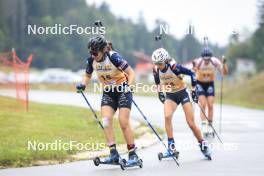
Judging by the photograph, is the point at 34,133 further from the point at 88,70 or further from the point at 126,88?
the point at 126,88

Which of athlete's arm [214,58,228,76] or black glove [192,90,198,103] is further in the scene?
athlete's arm [214,58,228,76]

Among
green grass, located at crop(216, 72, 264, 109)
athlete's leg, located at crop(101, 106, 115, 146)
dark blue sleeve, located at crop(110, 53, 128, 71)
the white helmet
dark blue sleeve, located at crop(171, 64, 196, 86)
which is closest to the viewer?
dark blue sleeve, located at crop(110, 53, 128, 71)

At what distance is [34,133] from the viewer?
53.2 feet

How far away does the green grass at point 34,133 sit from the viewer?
1322cm

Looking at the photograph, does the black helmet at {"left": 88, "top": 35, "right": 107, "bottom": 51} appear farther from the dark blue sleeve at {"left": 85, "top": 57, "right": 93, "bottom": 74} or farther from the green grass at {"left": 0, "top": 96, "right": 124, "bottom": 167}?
the green grass at {"left": 0, "top": 96, "right": 124, "bottom": 167}

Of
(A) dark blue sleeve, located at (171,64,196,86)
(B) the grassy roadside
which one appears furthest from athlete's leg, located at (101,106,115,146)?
(A) dark blue sleeve, located at (171,64,196,86)

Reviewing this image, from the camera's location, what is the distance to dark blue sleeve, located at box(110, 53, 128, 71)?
12117 millimetres

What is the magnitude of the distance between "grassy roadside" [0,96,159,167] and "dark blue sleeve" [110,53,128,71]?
245cm

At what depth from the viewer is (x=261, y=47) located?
320 feet

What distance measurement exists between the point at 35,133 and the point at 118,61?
15.7 feet

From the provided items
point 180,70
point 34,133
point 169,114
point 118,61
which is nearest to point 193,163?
point 169,114

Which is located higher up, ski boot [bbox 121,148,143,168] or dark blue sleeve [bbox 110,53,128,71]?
dark blue sleeve [bbox 110,53,128,71]

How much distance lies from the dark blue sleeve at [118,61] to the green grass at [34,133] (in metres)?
2.49

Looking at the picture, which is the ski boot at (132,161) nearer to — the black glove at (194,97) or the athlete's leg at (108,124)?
the athlete's leg at (108,124)
